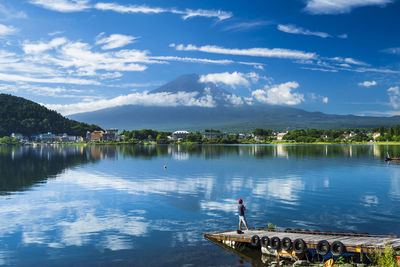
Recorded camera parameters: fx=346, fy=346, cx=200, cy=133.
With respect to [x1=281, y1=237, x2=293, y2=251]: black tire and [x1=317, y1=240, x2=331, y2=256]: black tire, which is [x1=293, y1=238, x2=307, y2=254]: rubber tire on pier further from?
[x1=317, y1=240, x2=331, y2=256]: black tire

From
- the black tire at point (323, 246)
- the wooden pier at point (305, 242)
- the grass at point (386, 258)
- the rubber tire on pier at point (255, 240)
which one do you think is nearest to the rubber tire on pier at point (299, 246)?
the wooden pier at point (305, 242)

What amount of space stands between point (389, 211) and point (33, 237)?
78.6 ft

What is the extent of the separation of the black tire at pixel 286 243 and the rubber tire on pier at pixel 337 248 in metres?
1.85

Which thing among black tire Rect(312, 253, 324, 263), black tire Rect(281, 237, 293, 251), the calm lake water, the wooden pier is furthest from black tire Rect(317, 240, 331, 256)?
the calm lake water

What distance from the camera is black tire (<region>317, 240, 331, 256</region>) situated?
15172 millimetres

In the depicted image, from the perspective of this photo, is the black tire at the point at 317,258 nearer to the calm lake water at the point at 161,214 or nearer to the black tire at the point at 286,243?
the black tire at the point at 286,243

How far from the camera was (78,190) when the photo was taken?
35750mm

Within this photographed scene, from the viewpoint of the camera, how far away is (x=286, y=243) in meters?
16.2

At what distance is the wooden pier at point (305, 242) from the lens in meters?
14.9

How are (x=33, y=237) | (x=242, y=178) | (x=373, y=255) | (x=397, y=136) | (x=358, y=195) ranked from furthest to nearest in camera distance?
1. (x=397, y=136)
2. (x=242, y=178)
3. (x=358, y=195)
4. (x=33, y=237)
5. (x=373, y=255)

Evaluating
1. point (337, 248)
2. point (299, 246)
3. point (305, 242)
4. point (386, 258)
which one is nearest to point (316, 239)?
point (305, 242)

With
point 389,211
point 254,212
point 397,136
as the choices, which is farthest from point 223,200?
point 397,136

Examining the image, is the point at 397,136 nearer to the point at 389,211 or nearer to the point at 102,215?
the point at 389,211

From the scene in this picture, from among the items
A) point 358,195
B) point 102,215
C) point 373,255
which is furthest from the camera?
point 358,195
